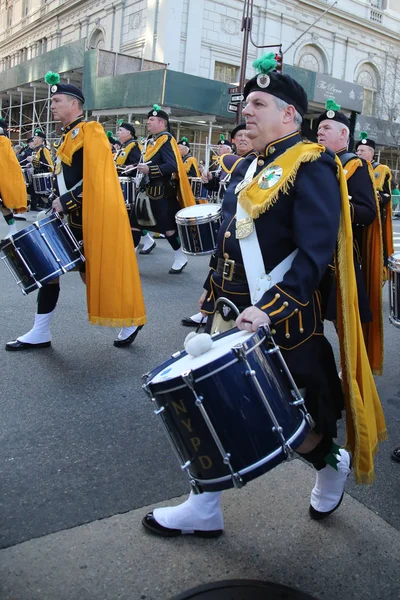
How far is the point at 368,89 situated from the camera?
35.5 m

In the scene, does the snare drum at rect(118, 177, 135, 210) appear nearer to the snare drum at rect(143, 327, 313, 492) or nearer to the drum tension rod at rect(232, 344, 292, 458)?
the snare drum at rect(143, 327, 313, 492)

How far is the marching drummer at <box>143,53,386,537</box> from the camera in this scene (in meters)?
2.21

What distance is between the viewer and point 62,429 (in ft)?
11.4

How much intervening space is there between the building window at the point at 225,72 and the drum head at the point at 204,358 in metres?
28.5

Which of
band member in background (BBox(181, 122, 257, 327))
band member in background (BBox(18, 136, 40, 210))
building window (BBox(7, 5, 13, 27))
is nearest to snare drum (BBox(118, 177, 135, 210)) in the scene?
band member in background (BBox(181, 122, 257, 327))

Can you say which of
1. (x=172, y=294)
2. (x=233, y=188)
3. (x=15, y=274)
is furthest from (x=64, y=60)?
(x=233, y=188)

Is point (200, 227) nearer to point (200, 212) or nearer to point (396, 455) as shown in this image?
point (200, 212)

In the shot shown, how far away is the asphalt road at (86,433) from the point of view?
2.74 metres

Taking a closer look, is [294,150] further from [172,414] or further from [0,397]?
[0,397]

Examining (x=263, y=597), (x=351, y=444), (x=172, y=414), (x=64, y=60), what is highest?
(x=64, y=60)

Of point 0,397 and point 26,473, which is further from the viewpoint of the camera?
point 0,397

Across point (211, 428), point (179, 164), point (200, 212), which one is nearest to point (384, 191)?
point (200, 212)

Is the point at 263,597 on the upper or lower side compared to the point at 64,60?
lower

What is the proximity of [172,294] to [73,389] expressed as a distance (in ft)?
10.4
